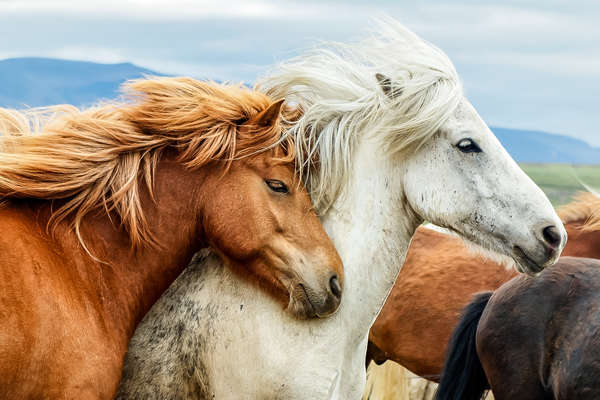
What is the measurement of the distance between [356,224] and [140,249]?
3.51ft

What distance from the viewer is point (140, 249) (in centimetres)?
378

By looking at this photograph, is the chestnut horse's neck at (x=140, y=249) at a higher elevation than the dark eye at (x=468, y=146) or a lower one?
lower

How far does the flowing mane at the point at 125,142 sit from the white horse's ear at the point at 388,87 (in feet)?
1.82

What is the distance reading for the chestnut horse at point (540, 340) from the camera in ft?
15.6

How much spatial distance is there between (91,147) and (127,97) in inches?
17.4

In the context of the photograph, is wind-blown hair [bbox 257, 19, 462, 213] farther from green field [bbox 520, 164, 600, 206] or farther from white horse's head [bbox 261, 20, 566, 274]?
green field [bbox 520, 164, 600, 206]

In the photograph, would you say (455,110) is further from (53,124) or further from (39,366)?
(39,366)

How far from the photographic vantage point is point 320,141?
13.6 ft

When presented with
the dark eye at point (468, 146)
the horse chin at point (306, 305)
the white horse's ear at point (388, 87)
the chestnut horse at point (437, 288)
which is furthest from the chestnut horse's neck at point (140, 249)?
the chestnut horse at point (437, 288)

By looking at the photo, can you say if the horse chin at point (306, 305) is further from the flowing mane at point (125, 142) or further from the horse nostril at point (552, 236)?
the horse nostril at point (552, 236)

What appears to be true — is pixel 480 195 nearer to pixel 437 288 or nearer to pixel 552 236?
pixel 552 236

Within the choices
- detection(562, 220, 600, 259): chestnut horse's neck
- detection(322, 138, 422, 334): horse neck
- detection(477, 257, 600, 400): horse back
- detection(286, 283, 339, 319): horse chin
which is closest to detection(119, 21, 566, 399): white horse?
detection(322, 138, 422, 334): horse neck

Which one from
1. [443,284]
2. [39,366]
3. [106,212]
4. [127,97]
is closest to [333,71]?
[127,97]

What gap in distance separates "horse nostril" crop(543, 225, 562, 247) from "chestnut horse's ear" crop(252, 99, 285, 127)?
1.36m
